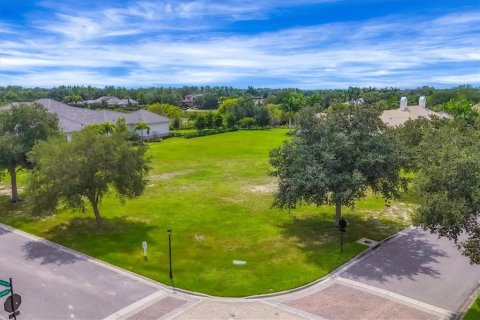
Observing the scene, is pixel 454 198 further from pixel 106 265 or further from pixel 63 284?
pixel 63 284

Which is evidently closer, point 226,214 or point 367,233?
point 367,233

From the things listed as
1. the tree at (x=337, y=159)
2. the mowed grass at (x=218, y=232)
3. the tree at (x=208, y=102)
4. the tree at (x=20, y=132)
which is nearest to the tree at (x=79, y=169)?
the mowed grass at (x=218, y=232)

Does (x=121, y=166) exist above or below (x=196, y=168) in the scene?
above

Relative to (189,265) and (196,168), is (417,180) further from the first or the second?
(196,168)

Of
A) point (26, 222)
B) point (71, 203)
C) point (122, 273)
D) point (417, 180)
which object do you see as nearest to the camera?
point (417, 180)

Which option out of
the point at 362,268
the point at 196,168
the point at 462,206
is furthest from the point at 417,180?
the point at 196,168
